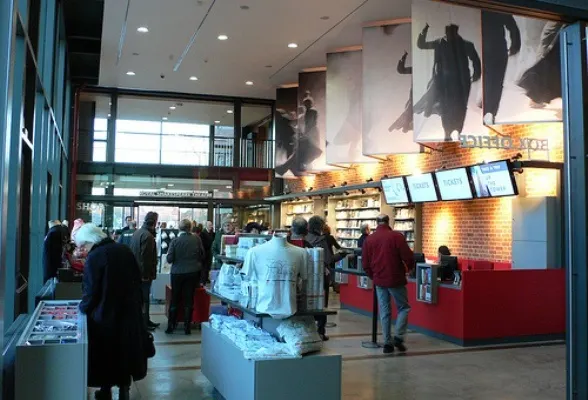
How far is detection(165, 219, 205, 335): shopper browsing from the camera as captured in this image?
8250 millimetres

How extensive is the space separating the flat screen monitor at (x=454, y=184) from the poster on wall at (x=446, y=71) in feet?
2.12

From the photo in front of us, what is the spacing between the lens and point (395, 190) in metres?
11.9

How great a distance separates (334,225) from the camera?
16391mm

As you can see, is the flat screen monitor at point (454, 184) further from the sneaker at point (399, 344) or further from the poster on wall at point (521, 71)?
the sneaker at point (399, 344)

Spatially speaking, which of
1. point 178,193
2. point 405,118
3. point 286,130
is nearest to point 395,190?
point 405,118

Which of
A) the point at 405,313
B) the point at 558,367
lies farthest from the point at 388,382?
the point at 558,367

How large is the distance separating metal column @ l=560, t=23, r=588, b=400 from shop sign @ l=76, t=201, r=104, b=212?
53.6ft

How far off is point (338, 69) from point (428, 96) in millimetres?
4270

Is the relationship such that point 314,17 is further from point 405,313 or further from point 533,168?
point 405,313

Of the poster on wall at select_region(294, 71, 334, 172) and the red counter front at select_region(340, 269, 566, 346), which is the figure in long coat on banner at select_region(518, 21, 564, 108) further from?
the poster on wall at select_region(294, 71, 334, 172)

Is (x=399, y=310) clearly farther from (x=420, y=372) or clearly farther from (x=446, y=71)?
(x=446, y=71)

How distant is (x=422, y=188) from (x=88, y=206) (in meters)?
11.0

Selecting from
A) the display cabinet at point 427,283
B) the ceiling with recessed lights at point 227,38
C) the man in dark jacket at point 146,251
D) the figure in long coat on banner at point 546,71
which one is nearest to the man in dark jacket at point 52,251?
the man in dark jacket at point 146,251

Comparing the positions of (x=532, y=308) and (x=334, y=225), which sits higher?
(x=334, y=225)
